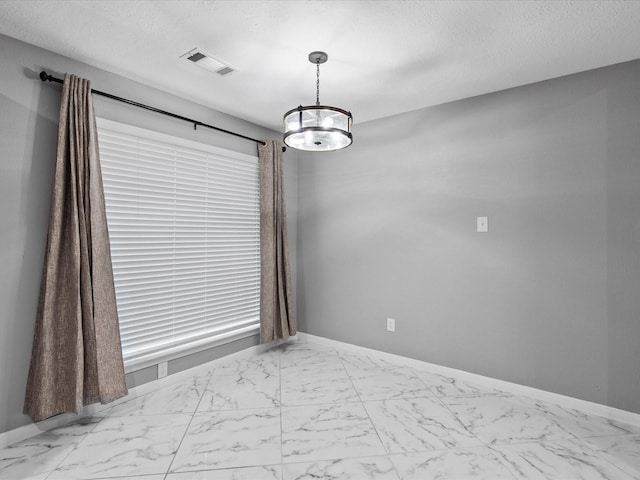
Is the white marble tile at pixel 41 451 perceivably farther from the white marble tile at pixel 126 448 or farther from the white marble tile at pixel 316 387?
the white marble tile at pixel 316 387

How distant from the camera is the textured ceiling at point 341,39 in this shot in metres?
1.83

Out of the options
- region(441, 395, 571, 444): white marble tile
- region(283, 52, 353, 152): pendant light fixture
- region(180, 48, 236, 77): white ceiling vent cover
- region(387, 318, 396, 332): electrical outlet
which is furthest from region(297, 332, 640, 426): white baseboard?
region(180, 48, 236, 77): white ceiling vent cover

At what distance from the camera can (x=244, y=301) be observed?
11.6 feet

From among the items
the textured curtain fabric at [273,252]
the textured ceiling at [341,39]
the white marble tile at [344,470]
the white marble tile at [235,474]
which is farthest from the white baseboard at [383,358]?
the textured ceiling at [341,39]

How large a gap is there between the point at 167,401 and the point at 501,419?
2478 mm

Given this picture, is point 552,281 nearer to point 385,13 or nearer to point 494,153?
point 494,153

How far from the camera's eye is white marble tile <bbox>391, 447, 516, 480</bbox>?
5.73 ft

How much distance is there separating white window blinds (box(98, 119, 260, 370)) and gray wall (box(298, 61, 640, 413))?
1.03 metres

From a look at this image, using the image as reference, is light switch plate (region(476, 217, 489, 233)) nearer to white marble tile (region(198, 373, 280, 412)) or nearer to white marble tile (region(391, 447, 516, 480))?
white marble tile (region(391, 447, 516, 480))

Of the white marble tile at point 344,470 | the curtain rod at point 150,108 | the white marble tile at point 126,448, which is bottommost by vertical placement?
the white marble tile at point 344,470

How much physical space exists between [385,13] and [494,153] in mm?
1578

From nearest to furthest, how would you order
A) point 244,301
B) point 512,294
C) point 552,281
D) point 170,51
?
1. point 170,51
2. point 552,281
3. point 512,294
4. point 244,301

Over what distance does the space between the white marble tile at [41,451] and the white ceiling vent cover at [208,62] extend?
2.62 metres

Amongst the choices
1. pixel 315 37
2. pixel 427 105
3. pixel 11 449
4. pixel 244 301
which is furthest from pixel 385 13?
pixel 11 449
